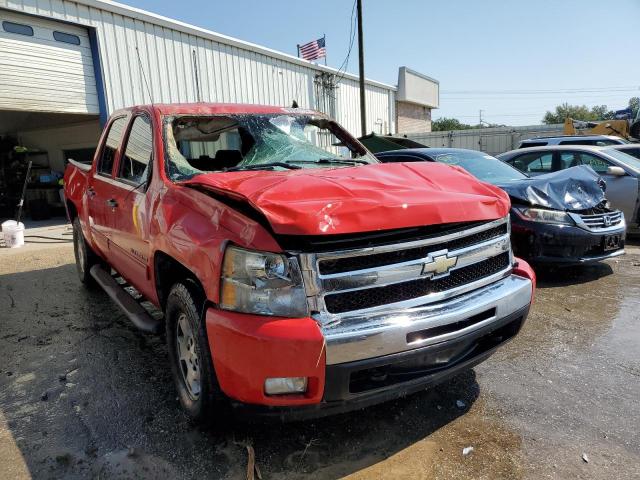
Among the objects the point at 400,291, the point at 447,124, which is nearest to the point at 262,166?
the point at 400,291

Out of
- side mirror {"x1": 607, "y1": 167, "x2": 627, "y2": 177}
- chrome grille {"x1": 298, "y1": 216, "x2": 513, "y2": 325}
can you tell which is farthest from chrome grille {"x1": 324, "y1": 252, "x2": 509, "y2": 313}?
side mirror {"x1": 607, "y1": 167, "x2": 627, "y2": 177}

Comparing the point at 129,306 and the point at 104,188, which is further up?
the point at 104,188

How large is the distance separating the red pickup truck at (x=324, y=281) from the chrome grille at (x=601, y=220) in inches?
103

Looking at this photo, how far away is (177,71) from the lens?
39.2 ft

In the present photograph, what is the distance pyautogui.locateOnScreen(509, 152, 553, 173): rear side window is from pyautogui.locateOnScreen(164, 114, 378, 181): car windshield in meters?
5.09

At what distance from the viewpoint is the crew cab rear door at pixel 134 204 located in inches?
121

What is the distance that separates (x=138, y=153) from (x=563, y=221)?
4214 millimetres

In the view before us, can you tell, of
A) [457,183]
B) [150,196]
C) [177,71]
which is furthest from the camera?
[177,71]

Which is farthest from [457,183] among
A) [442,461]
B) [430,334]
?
[442,461]

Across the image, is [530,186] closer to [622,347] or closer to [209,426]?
[622,347]

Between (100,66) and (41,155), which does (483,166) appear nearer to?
(100,66)

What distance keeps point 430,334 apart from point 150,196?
1.91m

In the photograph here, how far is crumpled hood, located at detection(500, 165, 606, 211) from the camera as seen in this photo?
501 cm

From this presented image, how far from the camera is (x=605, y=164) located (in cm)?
729
